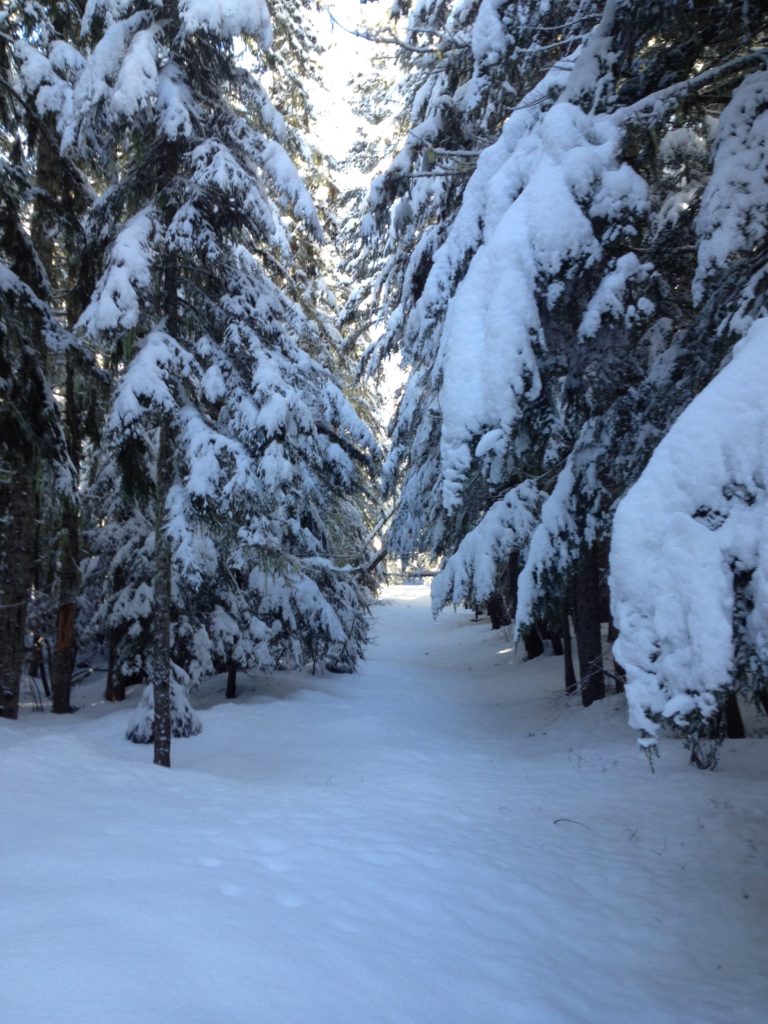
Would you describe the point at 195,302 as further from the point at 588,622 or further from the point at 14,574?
the point at 588,622

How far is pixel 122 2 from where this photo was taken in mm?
8273

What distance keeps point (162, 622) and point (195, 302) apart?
13.5 ft

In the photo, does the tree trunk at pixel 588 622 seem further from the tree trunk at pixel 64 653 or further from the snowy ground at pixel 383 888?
the tree trunk at pixel 64 653

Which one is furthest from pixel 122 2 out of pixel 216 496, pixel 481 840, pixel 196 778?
pixel 481 840

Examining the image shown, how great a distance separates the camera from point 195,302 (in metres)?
9.48

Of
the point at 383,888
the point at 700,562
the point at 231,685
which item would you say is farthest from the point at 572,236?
the point at 231,685

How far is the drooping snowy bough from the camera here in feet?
8.86

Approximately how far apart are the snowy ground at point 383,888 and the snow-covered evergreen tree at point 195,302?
2743mm

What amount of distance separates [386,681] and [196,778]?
12099mm

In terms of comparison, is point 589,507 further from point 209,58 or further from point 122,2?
point 122,2

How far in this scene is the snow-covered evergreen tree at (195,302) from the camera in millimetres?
7941

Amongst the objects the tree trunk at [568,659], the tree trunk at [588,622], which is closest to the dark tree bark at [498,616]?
the tree trunk at [568,659]

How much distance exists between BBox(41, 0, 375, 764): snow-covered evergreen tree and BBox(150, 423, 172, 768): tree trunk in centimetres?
2

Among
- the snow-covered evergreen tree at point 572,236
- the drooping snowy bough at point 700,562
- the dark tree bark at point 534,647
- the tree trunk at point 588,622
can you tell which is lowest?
the dark tree bark at point 534,647
